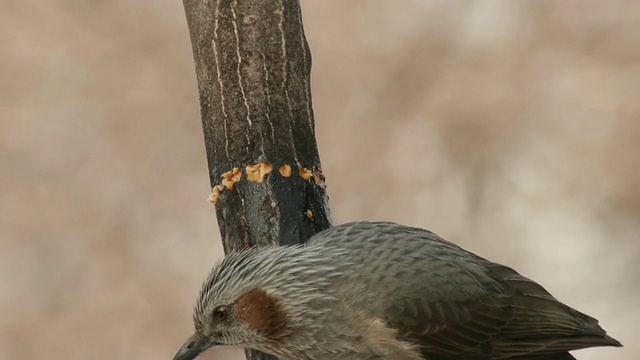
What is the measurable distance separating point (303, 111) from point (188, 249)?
7.39 ft

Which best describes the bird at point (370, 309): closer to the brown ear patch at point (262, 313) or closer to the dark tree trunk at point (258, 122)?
the brown ear patch at point (262, 313)

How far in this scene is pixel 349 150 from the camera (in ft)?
20.3

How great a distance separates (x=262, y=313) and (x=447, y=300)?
0.67 m

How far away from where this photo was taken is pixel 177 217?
19.8 feet

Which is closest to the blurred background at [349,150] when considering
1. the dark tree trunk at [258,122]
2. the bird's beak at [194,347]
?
the dark tree trunk at [258,122]

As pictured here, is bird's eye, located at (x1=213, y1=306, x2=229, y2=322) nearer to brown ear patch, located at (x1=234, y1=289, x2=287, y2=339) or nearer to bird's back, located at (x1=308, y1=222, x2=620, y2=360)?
brown ear patch, located at (x1=234, y1=289, x2=287, y2=339)

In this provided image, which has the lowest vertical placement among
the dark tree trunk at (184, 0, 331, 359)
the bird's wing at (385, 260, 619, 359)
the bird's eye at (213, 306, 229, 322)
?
the bird's wing at (385, 260, 619, 359)

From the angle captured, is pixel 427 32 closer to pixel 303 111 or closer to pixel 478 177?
pixel 478 177

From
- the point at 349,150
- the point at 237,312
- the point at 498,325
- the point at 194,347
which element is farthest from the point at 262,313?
the point at 349,150

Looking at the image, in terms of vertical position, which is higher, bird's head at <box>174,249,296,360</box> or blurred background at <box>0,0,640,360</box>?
blurred background at <box>0,0,640,360</box>

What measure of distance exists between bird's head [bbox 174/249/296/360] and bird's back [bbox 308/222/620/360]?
26 centimetres

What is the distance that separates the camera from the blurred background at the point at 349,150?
5.84 meters

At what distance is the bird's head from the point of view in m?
3.58

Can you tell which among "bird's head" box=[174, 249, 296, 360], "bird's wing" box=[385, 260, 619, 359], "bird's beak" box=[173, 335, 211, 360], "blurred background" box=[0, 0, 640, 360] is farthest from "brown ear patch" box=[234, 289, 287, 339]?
"blurred background" box=[0, 0, 640, 360]
